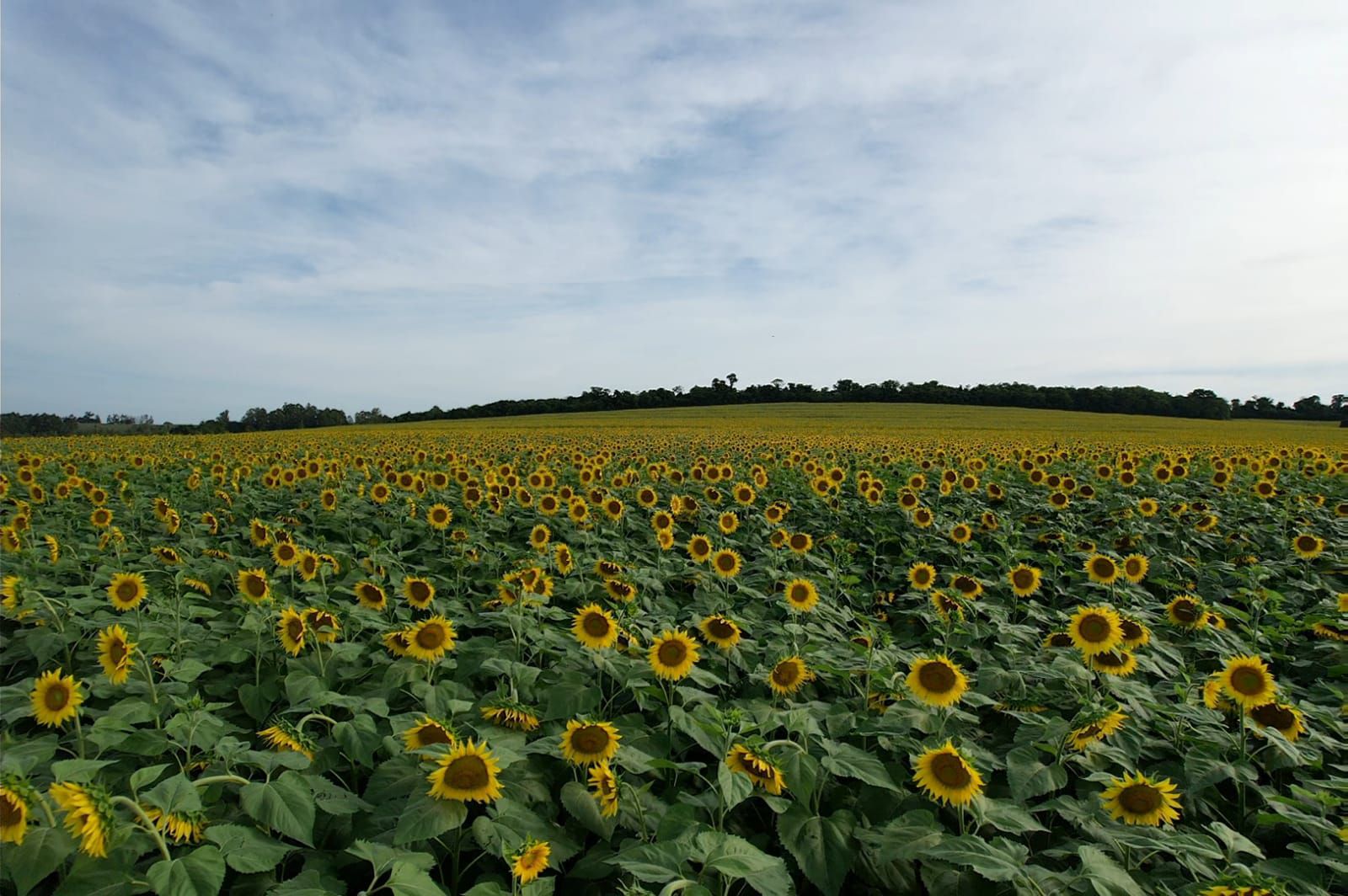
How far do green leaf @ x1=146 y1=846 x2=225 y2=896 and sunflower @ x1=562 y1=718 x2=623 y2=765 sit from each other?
1.14m

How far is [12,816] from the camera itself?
191 cm

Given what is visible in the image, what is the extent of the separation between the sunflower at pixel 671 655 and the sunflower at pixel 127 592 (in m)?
2.97

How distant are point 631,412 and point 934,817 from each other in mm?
66108

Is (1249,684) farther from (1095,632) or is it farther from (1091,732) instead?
(1091,732)

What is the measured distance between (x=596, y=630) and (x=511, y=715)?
74 centimetres

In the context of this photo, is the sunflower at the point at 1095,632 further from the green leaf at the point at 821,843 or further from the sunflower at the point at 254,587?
the sunflower at the point at 254,587

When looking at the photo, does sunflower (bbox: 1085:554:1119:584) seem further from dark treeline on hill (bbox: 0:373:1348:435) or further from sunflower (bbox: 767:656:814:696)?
dark treeline on hill (bbox: 0:373:1348:435)

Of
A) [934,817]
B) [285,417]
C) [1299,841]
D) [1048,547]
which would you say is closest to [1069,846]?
[934,817]

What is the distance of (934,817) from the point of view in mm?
2641

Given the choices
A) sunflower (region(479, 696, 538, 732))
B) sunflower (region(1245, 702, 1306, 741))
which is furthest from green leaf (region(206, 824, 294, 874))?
sunflower (region(1245, 702, 1306, 741))

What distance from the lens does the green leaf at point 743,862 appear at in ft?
6.81

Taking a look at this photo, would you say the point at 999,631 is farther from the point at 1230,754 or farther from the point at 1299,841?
the point at 1299,841

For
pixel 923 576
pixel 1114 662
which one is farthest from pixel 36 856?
pixel 923 576

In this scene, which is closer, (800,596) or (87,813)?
(87,813)
